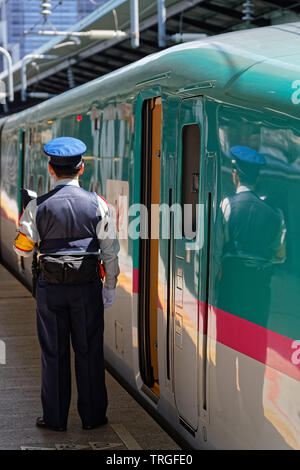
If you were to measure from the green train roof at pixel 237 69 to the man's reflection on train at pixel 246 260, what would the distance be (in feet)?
0.99

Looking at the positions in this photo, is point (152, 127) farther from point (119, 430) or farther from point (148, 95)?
point (119, 430)

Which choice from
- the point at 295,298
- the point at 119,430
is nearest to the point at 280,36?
the point at 295,298

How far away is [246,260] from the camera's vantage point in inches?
154

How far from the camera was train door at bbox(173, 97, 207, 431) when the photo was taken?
4.43m

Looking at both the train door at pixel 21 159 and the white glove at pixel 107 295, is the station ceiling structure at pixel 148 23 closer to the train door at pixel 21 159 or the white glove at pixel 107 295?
the train door at pixel 21 159

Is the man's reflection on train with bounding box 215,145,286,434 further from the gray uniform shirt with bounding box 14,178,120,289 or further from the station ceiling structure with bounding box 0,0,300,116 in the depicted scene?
the station ceiling structure with bounding box 0,0,300,116

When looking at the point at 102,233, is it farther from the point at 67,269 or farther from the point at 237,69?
the point at 237,69

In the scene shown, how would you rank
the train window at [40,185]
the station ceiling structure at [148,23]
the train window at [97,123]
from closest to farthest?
the train window at [97,123] < the train window at [40,185] < the station ceiling structure at [148,23]

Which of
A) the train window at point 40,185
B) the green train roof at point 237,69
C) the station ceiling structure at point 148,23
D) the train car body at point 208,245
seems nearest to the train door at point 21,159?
the train window at point 40,185

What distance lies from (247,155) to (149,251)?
1859mm

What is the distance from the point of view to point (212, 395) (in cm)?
431

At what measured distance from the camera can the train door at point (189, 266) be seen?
4.43 metres
